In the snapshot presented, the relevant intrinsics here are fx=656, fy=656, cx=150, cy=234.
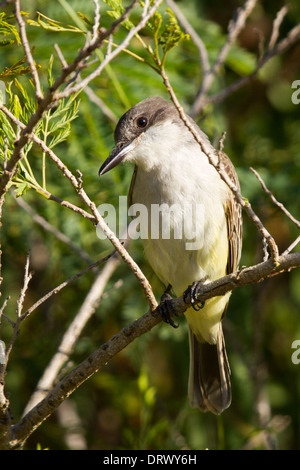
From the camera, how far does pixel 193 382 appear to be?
4180mm

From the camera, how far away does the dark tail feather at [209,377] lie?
4.12 metres

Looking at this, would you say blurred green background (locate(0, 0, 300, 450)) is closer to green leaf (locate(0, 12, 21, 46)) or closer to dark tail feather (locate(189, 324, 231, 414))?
dark tail feather (locate(189, 324, 231, 414))

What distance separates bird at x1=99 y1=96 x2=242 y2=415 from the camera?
350 centimetres

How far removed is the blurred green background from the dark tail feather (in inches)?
7.0

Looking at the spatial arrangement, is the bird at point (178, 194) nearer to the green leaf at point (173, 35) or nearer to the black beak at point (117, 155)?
the black beak at point (117, 155)

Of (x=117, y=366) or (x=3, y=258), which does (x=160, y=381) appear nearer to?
(x=117, y=366)

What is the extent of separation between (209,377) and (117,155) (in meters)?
1.67

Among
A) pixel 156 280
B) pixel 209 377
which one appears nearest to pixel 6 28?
pixel 156 280

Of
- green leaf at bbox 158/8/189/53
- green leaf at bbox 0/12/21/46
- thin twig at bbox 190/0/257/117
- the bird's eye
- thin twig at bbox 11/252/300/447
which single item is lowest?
thin twig at bbox 11/252/300/447

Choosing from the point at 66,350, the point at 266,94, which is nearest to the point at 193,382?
the point at 66,350

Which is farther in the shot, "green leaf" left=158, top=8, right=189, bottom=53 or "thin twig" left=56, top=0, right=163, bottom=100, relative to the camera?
"green leaf" left=158, top=8, right=189, bottom=53

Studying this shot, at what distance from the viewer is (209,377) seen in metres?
4.27

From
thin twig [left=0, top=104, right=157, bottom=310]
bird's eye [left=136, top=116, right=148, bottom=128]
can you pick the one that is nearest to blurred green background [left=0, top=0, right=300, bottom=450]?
bird's eye [left=136, top=116, right=148, bottom=128]

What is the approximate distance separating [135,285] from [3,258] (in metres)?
0.92
